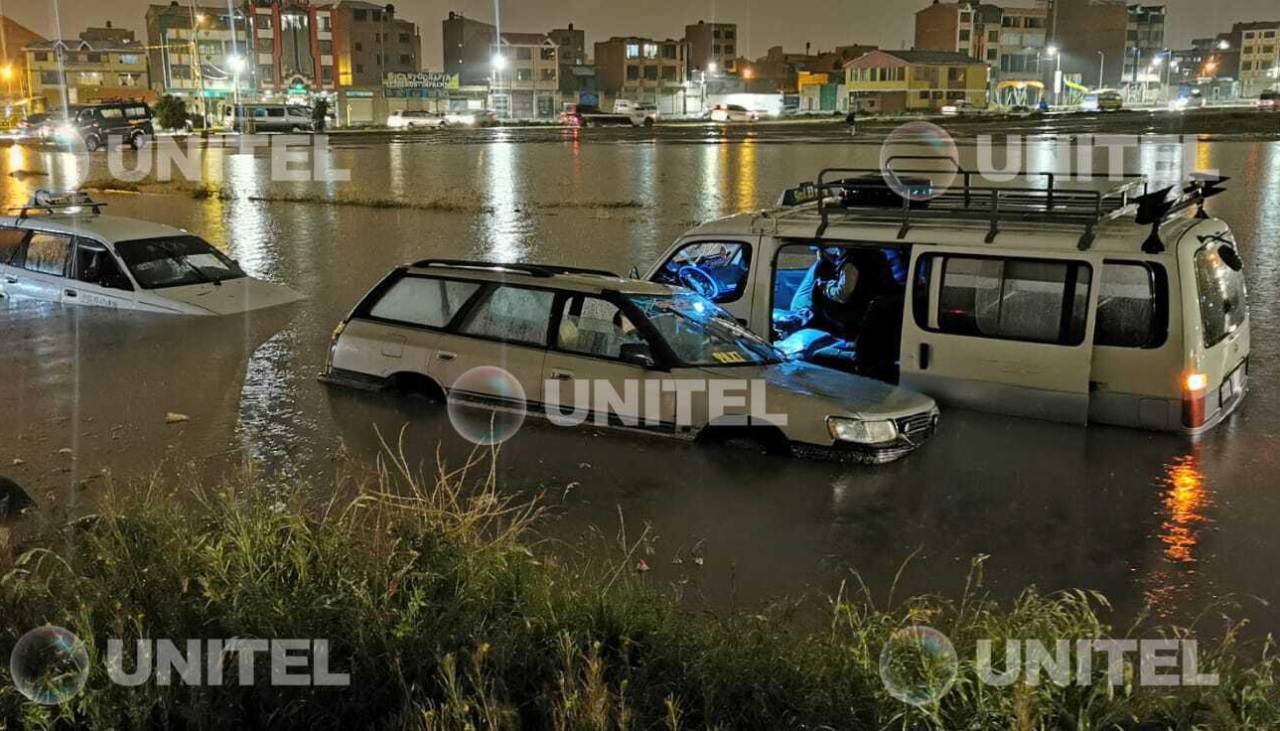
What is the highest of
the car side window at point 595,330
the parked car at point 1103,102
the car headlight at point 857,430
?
the parked car at point 1103,102

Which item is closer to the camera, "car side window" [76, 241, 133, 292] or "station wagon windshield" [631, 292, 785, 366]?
"station wagon windshield" [631, 292, 785, 366]

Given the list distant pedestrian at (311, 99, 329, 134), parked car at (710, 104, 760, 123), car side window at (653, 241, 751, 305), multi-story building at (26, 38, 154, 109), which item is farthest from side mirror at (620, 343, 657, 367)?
multi-story building at (26, 38, 154, 109)

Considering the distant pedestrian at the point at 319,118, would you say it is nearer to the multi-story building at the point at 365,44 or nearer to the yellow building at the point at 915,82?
the multi-story building at the point at 365,44

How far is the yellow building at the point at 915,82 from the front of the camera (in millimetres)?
98375

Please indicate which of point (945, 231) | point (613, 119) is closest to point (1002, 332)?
point (945, 231)

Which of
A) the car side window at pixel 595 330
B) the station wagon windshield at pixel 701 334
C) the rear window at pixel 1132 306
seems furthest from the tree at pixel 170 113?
the rear window at pixel 1132 306

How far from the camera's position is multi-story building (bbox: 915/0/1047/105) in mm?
121938

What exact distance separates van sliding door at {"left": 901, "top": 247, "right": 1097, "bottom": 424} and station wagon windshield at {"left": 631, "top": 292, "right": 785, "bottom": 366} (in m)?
1.28

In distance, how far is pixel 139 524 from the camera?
5359 millimetres

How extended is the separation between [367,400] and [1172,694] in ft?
24.7

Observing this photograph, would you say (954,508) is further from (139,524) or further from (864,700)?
(139,524)

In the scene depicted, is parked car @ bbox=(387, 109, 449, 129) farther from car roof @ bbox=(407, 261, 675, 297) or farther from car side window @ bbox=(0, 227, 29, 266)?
car roof @ bbox=(407, 261, 675, 297)

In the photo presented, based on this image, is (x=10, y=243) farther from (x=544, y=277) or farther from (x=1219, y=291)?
(x=1219, y=291)

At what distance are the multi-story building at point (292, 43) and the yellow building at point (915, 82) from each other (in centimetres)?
4956
